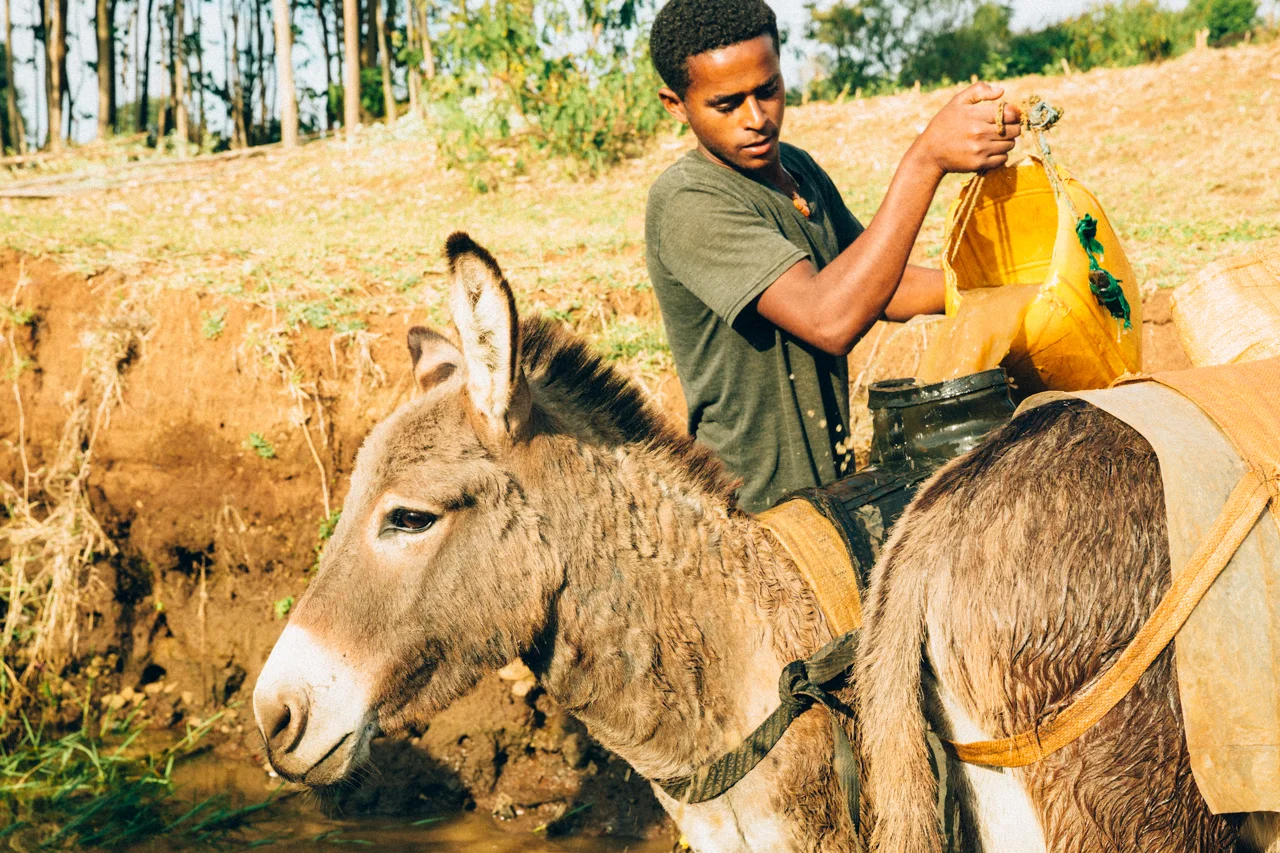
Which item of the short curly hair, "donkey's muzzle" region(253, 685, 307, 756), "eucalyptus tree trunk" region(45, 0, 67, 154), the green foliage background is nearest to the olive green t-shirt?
the short curly hair

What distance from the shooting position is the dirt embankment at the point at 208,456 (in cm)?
532

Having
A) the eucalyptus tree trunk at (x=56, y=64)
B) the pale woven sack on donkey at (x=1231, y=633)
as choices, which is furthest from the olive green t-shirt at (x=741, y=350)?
the eucalyptus tree trunk at (x=56, y=64)

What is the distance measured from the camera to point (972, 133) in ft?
7.04

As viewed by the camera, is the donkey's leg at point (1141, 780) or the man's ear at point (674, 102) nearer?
the donkey's leg at point (1141, 780)

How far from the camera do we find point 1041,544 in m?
1.72

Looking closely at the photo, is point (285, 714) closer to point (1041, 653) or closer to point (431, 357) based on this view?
point (431, 357)

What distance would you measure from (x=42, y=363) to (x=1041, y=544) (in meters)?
5.71

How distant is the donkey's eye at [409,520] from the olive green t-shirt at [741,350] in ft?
2.92

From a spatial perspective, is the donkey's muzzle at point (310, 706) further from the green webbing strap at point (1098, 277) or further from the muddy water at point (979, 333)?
the green webbing strap at point (1098, 277)

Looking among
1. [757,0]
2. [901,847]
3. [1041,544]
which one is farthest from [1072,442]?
[757,0]

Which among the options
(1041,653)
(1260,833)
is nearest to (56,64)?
(1041,653)

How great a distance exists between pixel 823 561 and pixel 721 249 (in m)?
0.83

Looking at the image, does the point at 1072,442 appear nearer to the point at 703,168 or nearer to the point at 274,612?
the point at 703,168

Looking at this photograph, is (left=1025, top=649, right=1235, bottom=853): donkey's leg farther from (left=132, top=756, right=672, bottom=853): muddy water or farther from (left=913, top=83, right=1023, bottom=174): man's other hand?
(left=132, top=756, right=672, bottom=853): muddy water
